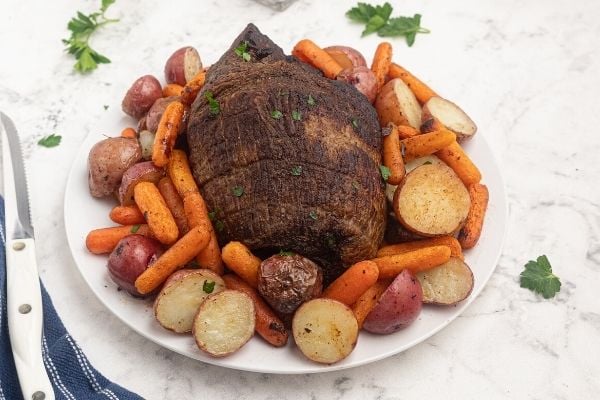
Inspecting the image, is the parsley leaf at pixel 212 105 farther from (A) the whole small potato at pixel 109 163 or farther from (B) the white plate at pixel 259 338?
(B) the white plate at pixel 259 338

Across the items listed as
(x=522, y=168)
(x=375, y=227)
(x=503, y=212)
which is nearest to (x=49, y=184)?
(x=375, y=227)

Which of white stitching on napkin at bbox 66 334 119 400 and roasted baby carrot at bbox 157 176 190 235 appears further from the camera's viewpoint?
roasted baby carrot at bbox 157 176 190 235

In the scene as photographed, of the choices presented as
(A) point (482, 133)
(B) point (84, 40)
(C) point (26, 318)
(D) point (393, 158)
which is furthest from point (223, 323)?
(B) point (84, 40)

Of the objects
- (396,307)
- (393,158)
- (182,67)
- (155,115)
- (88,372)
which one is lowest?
(88,372)

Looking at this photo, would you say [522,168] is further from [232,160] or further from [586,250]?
[232,160]

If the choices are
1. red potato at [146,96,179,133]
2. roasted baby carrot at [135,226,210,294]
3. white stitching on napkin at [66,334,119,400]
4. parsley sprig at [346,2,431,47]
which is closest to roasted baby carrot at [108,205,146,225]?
roasted baby carrot at [135,226,210,294]

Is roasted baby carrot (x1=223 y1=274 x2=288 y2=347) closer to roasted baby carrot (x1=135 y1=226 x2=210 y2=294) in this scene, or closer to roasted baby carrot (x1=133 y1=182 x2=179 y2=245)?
roasted baby carrot (x1=135 y1=226 x2=210 y2=294)

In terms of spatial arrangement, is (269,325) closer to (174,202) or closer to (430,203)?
(174,202)
